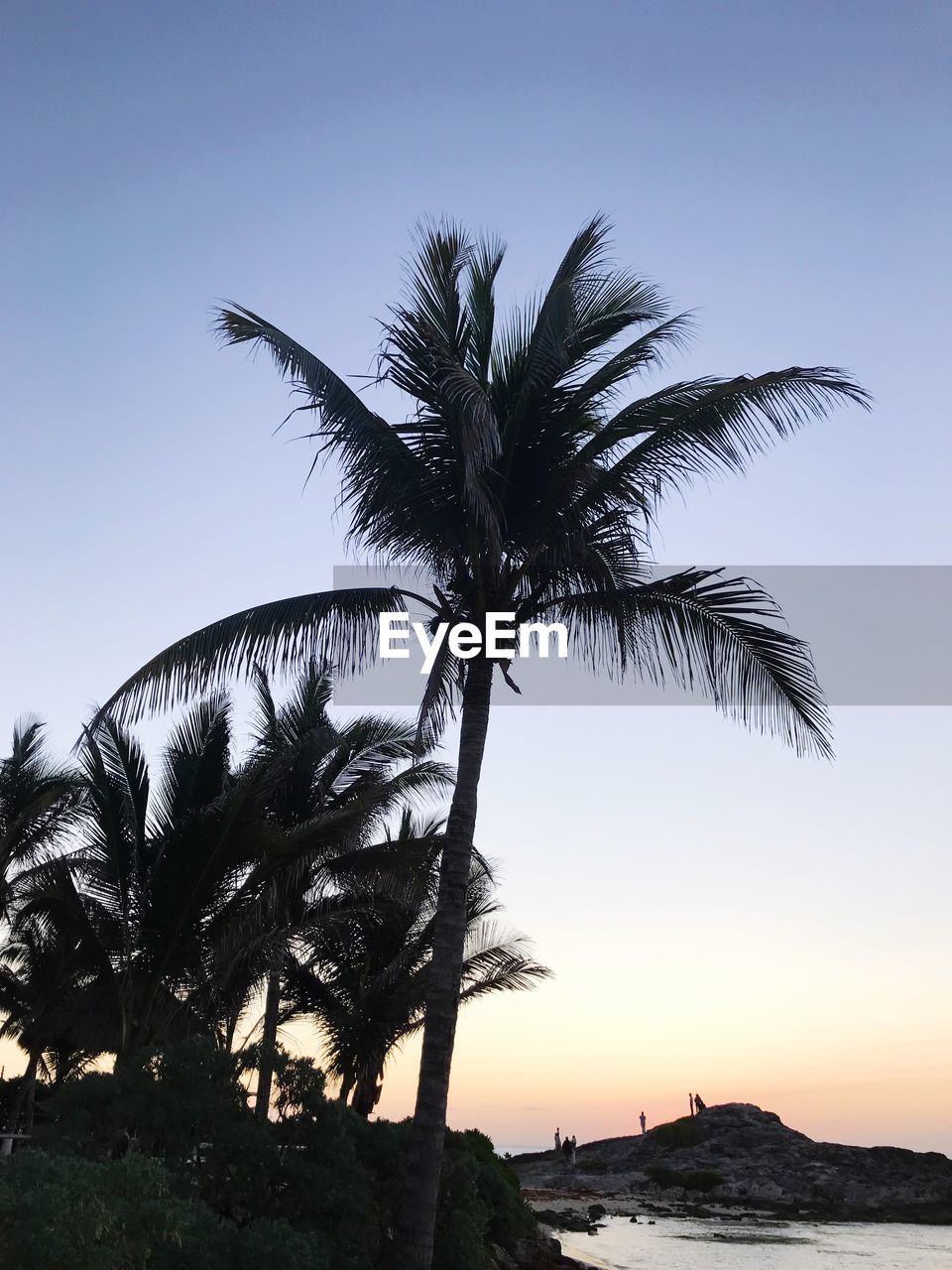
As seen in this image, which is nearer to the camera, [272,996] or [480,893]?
[272,996]

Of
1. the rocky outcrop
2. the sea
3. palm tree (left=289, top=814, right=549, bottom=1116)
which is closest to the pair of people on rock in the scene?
the rocky outcrop

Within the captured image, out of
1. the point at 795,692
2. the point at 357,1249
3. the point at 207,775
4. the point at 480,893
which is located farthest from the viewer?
the point at 480,893

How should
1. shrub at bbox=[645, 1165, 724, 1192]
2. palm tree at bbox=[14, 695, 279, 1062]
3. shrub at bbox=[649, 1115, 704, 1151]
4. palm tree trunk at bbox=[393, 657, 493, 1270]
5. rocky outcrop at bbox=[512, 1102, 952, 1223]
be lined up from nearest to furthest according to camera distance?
palm tree trunk at bbox=[393, 657, 493, 1270] < palm tree at bbox=[14, 695, 279, 1062] < rocky outcrop at bbox=[512, 1102, 952, 1223] < shrub at bbox=[645, 1165, 724, 1192] < shrub at bbox=[649, 1115, 704, 1151]

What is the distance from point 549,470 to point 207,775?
7226mm

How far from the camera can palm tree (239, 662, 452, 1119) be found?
15.6 metres

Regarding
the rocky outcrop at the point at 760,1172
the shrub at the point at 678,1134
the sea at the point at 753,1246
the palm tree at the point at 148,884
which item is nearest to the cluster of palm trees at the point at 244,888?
the palm tree at the point at 148,884

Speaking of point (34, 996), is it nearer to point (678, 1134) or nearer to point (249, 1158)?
point (249, 1158)

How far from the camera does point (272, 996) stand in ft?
58.2

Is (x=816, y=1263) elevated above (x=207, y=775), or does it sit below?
below

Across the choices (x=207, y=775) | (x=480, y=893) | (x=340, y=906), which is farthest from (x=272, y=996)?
(x=480, y=893)

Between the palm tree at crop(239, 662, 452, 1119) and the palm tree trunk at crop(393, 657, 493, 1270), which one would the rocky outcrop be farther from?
the palm tree trunk at crop(393, 657, 493, 1270)

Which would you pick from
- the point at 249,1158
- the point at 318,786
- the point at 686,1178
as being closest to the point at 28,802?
the point at 318,786

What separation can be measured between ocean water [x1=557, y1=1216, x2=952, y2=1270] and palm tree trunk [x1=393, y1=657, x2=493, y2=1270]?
11906 mm

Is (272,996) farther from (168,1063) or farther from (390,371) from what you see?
(390,371)
